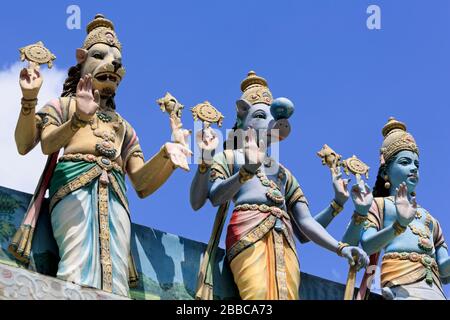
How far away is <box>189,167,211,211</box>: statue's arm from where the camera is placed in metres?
11.2

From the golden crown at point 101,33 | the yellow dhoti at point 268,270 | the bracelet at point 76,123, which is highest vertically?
the golden crown at point 101,33

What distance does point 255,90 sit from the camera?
1212cm

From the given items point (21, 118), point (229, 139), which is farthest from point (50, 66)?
point (229, 139)

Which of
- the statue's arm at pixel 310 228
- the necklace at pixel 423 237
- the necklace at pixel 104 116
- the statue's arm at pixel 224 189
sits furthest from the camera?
the necklace at pixel 423 237

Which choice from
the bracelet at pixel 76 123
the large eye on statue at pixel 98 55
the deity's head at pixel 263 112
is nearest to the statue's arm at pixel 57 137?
the bracelet at pixel 76 123

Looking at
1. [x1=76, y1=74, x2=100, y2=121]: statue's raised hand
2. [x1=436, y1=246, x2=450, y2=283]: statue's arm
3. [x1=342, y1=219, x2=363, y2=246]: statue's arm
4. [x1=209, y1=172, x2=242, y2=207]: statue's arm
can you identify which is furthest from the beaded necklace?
[x1=436, y1=246, x2=450, y2=283]: statue's arm

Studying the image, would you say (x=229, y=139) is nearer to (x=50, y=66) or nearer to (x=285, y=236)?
(x=285, y=236)

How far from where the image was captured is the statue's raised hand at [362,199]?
455 inches

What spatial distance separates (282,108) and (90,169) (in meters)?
1.77

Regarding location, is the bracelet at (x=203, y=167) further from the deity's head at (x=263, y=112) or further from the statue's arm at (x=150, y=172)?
the deity's head at (x=263, y=112)

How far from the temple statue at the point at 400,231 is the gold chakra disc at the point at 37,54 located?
2.85 m

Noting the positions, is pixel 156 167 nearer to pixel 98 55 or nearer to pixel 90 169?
pixel 90 169
